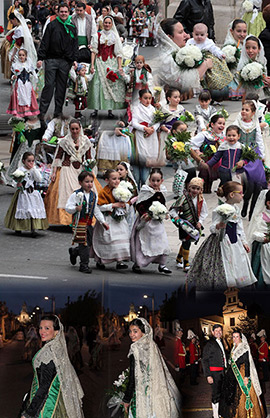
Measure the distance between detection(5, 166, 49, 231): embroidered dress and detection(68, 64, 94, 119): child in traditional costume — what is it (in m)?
3.80

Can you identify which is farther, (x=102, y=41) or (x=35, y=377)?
(x=102, y=41)

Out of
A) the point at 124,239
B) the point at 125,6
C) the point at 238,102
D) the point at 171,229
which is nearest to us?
the point at 124,239

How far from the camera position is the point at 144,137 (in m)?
15.1

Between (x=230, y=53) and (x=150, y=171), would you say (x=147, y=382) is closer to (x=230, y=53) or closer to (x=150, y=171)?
(x=150, y=171)

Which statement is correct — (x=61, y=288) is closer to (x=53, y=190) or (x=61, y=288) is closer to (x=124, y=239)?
(x=124, y=239)

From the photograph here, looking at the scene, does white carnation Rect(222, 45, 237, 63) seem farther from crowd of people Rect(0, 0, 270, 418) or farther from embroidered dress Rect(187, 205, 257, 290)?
embroidered dress Rect(187, 205, 257, 290)

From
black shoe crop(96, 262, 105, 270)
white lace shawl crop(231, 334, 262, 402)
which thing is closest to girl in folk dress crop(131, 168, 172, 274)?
black shoe crop(96, 262, 105, 270)

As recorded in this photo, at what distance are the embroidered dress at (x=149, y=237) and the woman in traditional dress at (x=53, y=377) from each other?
9.73 feet

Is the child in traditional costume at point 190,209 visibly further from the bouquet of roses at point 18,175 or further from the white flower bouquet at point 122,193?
the bouquet of roses at point 18,175

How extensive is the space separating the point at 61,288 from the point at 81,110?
8.61 metres

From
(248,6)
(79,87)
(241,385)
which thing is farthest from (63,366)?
(248,6)

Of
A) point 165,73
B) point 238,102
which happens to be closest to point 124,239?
point 165,73

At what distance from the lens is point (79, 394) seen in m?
10.2

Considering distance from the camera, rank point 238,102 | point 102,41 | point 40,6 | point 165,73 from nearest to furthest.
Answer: point 165,73, point 102,41, point 238,102, point 40,6
